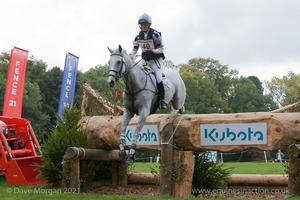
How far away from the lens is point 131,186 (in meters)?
11.7

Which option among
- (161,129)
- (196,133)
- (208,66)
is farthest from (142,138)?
(208,66)

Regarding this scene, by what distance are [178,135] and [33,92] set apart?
35539 millimetres

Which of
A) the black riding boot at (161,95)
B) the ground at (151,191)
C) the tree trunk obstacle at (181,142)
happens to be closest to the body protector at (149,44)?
the black riding boot at (161,95)

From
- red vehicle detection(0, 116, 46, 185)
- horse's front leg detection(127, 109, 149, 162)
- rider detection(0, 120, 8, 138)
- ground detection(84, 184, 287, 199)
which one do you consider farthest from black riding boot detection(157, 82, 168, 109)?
rider detection(0, 120, 8, 138)

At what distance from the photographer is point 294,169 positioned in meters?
8.00

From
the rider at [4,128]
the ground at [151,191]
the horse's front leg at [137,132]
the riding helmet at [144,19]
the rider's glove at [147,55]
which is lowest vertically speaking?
the ground at [151,191]

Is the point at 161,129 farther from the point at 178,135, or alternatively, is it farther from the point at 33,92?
the point at 33,92

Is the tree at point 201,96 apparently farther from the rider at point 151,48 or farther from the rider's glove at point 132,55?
the rider's glove at point 132,55

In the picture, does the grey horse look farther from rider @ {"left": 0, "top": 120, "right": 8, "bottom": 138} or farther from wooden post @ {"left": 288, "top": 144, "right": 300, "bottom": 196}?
rider @ {"left": 0, "top": 120, "right": 8, "bottom": 138}

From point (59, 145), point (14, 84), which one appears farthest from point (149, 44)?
point (14, 84)

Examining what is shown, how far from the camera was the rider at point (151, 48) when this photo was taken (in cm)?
759

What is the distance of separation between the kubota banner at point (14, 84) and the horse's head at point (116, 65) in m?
13.3

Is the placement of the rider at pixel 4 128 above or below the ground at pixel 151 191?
above

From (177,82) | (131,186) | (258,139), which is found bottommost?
(131,186)
